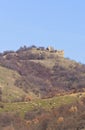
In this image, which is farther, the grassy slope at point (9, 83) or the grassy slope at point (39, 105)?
the grassy slope at point (9, 83)

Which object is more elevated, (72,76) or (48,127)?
(72,76)

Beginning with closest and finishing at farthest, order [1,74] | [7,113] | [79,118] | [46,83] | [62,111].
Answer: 1. [79,118]
2. [62,111]
3. [7,113]
4. [1,74]
5. [46,83]

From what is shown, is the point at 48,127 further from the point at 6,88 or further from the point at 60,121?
the point at 6,88

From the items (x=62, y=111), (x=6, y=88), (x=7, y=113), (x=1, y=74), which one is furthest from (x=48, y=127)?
(x=1, y=74)

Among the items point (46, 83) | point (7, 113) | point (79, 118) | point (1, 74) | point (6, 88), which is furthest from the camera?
point (46, 83)

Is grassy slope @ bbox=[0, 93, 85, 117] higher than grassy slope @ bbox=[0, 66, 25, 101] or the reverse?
the reverse

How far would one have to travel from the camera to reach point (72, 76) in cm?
19850

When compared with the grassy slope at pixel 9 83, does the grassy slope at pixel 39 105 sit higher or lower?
lower

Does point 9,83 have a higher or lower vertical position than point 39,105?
higher

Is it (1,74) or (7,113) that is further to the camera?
(1,74)

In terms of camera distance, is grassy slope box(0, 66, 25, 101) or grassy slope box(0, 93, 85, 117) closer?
grassy slope box(0, 93, 85, 117)

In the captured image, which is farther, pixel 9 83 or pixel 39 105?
pixel 9 83

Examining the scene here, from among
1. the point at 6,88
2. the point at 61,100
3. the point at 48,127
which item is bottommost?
the point at 48,127

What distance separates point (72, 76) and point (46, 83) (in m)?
12.7
